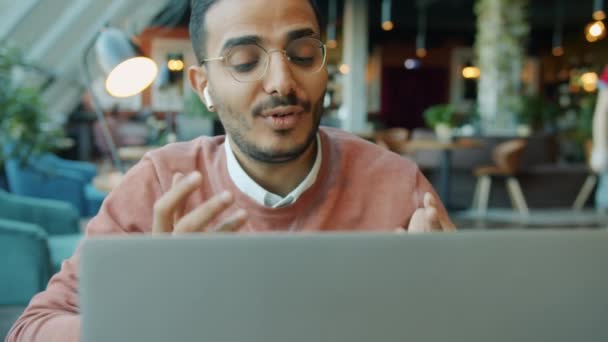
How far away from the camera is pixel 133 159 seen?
486cm

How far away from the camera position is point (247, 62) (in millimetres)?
948

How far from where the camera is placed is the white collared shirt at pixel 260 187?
0.99 m

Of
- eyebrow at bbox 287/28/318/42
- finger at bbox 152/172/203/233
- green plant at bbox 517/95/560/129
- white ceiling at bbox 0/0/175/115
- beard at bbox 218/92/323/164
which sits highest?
white ceiling at bbox 0/0/175/115

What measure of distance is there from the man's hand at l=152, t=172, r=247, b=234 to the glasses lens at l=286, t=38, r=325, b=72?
30 cm

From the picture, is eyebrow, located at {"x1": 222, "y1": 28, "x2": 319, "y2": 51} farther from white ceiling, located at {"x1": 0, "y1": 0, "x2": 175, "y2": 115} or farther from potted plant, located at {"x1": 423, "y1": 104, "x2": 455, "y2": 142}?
potted plant, located at {"x1": 423, "y1": 104, "x2": 455, "y2": 142}

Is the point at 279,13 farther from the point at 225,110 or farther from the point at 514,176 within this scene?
the point at 514,176

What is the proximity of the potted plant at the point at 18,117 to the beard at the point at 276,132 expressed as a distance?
9.56 ft

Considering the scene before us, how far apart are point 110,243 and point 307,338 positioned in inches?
6.4

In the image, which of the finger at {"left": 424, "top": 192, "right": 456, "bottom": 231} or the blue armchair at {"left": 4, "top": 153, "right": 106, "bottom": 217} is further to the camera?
the blue armchair at {"left": 4, "top": 153, "right": 106, "bottom": 217}

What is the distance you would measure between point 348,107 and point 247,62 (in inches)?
406

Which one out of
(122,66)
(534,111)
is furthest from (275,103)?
(534,111)

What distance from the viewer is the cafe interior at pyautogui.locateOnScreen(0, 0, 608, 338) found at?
107 inches

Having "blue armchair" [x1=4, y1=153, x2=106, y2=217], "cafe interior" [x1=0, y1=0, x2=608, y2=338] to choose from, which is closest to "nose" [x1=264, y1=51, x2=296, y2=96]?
"cafe interior" [x1=0, y1=0, x2=608, y2=338]

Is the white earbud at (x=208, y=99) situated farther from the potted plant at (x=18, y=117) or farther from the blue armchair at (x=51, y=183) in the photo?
the blue armchair at (x=51, y=183)
